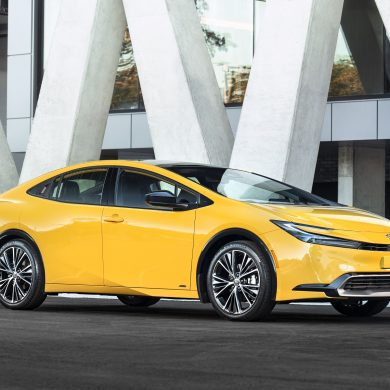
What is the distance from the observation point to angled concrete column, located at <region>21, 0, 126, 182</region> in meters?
19.8

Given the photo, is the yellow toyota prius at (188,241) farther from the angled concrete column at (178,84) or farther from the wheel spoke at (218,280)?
the angled concrete column at (178,84)

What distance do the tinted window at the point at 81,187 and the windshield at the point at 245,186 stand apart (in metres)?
0.76

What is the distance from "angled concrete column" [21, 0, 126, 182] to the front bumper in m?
10.4

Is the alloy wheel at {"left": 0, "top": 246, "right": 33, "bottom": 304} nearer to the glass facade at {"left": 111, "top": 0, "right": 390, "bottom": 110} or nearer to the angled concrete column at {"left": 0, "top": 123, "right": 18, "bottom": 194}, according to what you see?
the angled concrete column at {"left": 0, "top": 123, "right": 18, "bottom": 194}

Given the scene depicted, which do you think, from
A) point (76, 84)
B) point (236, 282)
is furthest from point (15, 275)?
point (76, 84)

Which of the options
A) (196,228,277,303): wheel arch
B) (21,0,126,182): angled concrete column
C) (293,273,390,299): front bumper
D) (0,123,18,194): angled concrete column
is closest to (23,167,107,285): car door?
(196,228,277,303): wheel arch

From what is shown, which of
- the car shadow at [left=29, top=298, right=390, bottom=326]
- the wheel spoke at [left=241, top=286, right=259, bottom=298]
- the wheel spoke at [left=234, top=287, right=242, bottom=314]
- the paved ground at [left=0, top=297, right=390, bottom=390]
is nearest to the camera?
the paved ground at [left=0, top=297, right=390, bottom=390]

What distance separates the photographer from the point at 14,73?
93.4ft

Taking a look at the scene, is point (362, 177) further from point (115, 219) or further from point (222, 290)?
point (222, 290)

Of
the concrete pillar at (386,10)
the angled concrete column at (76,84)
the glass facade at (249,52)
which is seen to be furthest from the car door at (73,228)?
the glass facade at (249,52)

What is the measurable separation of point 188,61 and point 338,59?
7.10m

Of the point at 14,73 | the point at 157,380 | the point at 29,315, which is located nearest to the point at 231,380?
the point at 157,380

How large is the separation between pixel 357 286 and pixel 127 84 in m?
17.6

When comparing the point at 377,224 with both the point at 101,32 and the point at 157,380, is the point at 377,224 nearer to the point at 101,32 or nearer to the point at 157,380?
the point at 157,380
